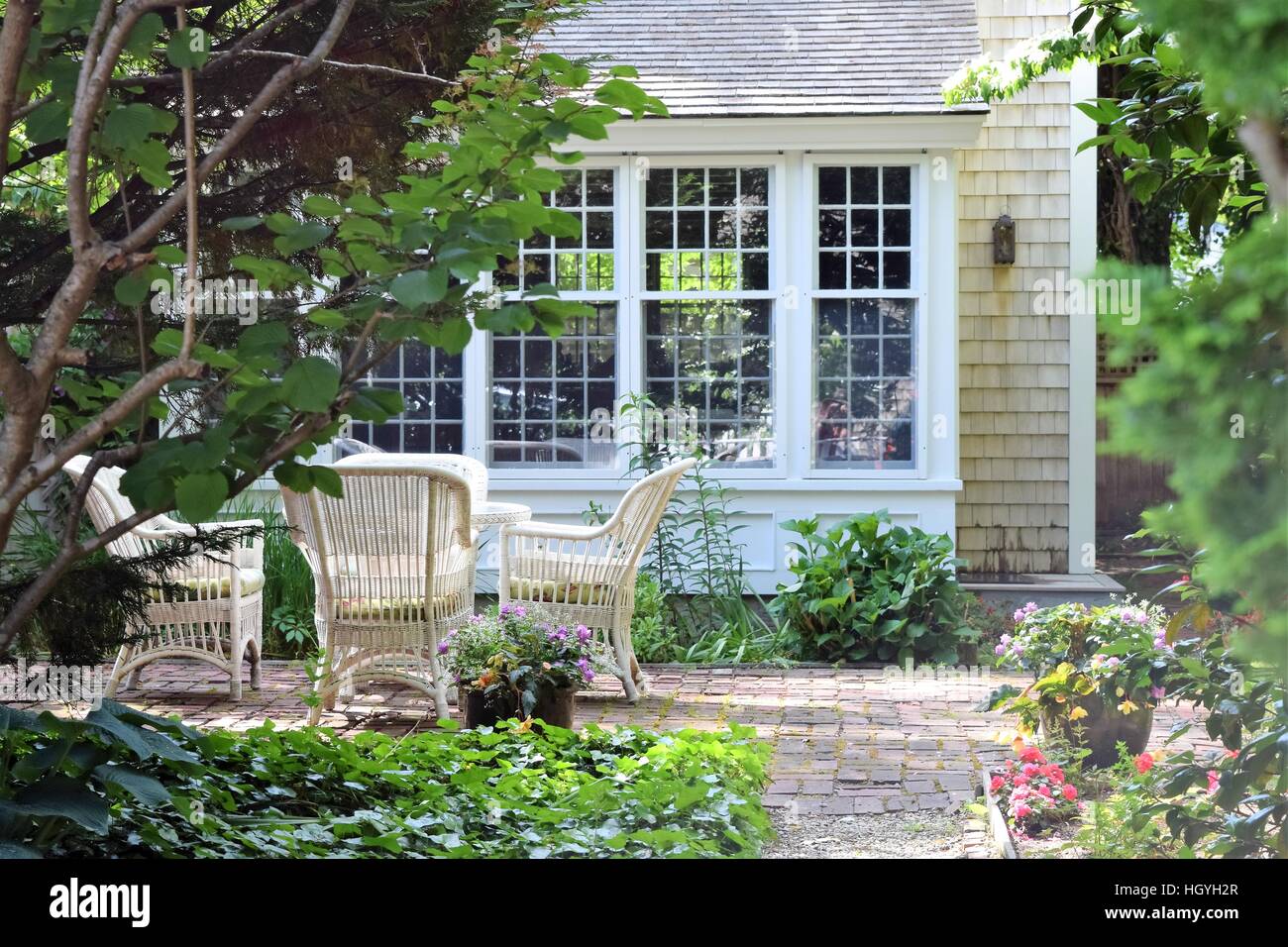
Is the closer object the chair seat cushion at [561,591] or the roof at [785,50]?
the chair seat cushion at [561,591]

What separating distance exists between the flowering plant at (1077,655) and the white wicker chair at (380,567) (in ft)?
6.69

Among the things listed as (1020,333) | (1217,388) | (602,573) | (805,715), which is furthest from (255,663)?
(1020,333)

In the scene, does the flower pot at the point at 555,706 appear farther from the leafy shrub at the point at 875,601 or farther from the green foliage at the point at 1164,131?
the green foliage at the point at 1164,131

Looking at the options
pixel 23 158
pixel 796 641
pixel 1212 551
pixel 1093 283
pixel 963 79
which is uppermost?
pixel 963 79

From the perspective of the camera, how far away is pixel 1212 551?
1244 mm

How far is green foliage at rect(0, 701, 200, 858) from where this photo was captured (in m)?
1.96

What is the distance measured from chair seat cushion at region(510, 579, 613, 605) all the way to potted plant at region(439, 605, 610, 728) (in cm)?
75

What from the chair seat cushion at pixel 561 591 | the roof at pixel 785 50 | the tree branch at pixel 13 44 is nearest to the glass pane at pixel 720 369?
the roof at pixel 785 50

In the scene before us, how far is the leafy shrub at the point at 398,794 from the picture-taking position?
221cm

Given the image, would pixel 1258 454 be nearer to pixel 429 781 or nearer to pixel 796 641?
pixel 429 781
